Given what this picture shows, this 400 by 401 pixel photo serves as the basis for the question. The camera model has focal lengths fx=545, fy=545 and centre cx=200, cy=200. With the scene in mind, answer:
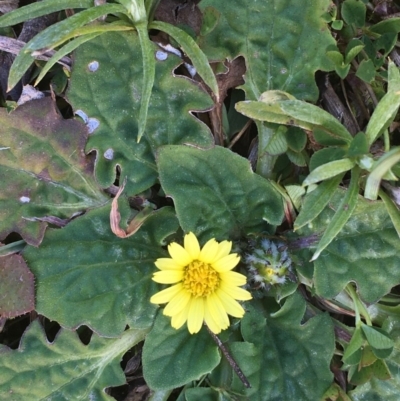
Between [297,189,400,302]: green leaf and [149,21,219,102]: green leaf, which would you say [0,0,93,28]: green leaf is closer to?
[149,21,219,102]: green leaf

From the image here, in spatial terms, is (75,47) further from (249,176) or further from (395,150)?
(395,150)

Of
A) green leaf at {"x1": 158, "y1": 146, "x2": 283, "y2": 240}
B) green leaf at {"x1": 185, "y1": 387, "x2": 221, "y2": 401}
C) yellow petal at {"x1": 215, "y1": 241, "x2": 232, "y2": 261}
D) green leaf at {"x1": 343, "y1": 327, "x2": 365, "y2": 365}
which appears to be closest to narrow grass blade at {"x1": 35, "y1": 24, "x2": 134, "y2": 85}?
green leaf at {"x1": 158, "y1": 146, "x2": 283, "y2": 240}

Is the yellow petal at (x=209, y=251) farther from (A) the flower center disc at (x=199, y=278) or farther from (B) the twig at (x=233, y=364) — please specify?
(B) the twig at (x=233, y=364)

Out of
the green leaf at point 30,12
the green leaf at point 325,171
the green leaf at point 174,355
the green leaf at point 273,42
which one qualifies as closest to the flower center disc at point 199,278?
the green leaf at point 174,355

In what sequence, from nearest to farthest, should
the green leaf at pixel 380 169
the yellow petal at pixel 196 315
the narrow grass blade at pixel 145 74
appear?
the green leaf at pixel 380 169, the narrow grass blade at pixel 145 74, the yellow petal at pixel 196 315

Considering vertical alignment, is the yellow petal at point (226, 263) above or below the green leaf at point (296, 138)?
below

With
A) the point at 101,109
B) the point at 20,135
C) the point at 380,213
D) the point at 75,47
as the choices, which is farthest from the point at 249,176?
the point at 20,135

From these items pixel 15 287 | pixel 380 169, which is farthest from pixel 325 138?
pixel 15 287
